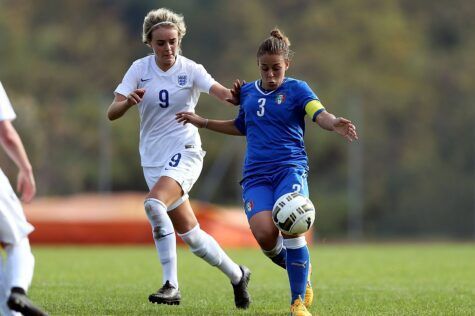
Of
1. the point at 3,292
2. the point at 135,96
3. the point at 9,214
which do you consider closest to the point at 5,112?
the point at 9,214

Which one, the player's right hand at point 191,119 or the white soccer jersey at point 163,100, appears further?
the white soccer jersey at point 163,100

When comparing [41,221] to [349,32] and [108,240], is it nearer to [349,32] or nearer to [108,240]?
[108,240]

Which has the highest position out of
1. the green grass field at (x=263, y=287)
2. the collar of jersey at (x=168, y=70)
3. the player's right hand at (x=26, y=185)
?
the collar of jersey at (x=168, y=70)

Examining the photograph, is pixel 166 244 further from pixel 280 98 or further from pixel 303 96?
pixel 303 96

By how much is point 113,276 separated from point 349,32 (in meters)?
36.5

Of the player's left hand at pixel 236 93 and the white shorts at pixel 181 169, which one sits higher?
the player's left hand at pixel 236 93

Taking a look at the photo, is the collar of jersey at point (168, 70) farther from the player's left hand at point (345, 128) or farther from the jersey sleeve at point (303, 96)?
the player's left hand at point (345, 128)

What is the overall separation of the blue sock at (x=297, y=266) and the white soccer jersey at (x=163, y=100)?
1562 millimetres

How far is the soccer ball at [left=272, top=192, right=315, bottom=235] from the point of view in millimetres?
6738

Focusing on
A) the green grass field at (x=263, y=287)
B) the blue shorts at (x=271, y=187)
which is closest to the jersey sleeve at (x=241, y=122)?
the blue shorts at (x=271, y=187)

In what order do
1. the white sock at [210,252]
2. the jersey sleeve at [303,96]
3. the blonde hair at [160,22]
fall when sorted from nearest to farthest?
the jersey sleeve at [303,96] → the white sock at [210,252] → the blonde hair at [160,22]

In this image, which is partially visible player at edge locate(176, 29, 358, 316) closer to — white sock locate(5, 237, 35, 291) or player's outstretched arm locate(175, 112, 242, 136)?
player's outstretched arm locate(175, 112, 242, 136)

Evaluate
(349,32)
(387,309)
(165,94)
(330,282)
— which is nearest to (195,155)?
(165,94)

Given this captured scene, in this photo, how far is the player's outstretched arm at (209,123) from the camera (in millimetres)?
7707
